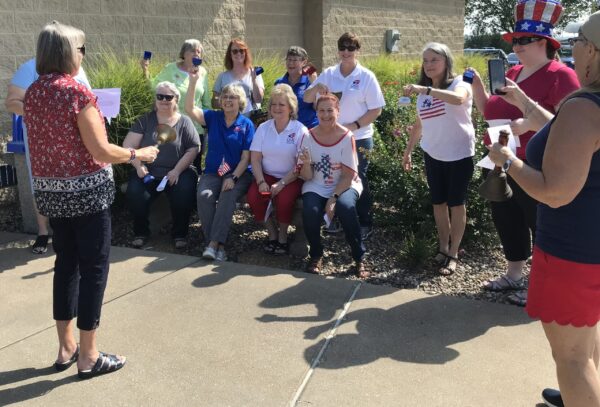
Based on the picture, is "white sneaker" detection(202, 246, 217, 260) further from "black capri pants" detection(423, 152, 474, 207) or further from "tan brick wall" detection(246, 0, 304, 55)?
"tan brick wall" detection(246, 0, 304, 55)

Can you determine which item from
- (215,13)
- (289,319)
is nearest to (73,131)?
(289,319)

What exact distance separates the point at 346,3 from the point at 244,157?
9.76 meters

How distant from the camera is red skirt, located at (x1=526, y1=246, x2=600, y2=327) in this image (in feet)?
8.08

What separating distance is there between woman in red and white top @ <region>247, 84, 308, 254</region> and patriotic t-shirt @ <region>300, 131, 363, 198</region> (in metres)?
0.25

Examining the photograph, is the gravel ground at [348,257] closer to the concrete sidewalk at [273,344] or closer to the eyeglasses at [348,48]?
the concrete sidewalk at [273,344]

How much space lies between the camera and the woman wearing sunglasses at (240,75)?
21.5ft

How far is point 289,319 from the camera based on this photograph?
4.17 metres

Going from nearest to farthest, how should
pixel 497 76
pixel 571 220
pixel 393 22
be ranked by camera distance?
1. pixel 571 220
2. pixel 497 76
3. pixel 393 22

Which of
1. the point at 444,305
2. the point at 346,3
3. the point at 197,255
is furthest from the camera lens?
the point at 346,3

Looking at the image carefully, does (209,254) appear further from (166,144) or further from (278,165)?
(166,144)

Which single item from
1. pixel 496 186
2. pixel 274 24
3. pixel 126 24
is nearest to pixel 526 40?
pixel 496 186

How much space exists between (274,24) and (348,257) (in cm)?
881

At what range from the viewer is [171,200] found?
228 inches

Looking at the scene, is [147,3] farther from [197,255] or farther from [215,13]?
[197,255]
